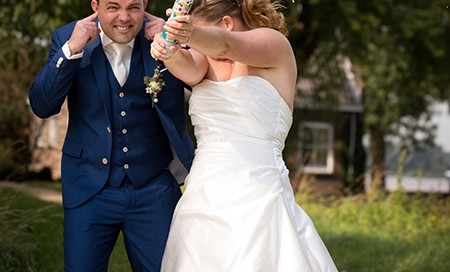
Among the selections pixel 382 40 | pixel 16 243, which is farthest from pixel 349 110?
pixel 16 243

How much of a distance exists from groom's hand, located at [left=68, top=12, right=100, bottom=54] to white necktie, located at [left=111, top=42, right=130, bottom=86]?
193 millimetres

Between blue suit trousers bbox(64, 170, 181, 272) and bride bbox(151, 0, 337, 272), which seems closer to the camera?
bride bbox(151, 0, 337, 272)

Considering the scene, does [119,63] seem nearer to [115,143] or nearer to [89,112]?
[89,112]

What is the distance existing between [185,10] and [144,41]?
0.86 metres

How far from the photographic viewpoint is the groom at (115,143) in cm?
389

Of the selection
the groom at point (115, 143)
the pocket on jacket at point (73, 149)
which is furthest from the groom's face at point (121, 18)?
the pocket on jacket at point (73, 149)

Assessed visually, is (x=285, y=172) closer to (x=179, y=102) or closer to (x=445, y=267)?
(x=179, y=102)

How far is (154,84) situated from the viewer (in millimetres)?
3787

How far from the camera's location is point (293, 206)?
3.73 m

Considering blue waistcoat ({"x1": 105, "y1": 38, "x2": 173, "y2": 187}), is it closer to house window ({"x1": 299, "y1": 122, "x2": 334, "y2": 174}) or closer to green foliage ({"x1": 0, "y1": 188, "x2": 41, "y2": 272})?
green foliage ({"x1": 0, "y1": 188, "x2": 41, "y2": 272})

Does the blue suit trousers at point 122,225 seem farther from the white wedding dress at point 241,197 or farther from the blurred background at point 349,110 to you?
the blurred background at point 349,110

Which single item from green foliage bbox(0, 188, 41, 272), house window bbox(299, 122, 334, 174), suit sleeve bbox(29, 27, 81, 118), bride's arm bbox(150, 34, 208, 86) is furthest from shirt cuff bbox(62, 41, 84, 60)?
house window bbox(299, 122, 334, 174)

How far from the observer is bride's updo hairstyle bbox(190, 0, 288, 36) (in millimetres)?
3684

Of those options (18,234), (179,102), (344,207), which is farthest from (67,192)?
(344,207)
